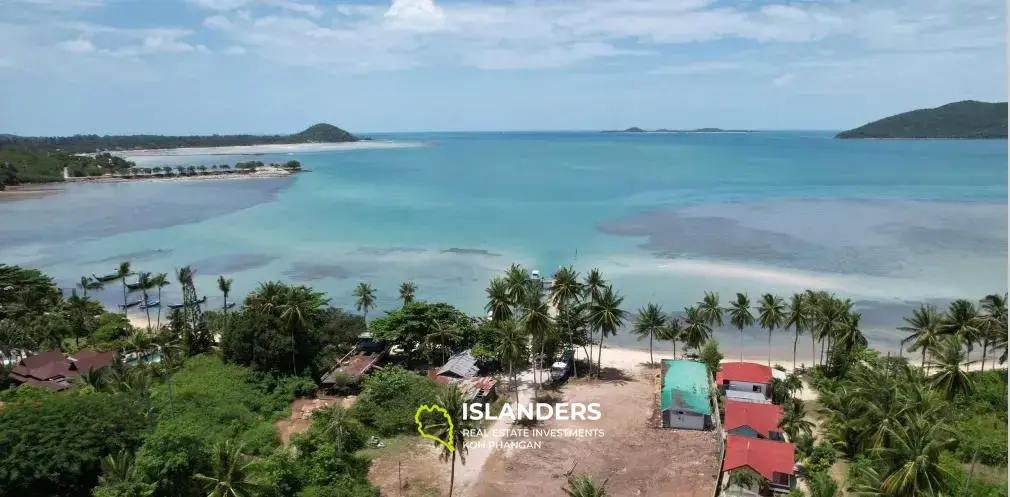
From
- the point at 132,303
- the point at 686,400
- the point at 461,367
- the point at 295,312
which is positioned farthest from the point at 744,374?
the point at 132,303

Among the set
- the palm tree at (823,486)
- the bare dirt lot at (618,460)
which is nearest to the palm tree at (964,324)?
the palm tree at (823,486)

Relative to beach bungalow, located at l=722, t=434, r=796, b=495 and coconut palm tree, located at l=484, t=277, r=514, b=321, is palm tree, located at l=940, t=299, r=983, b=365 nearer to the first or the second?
beach bungalow, located at l=722, t=434, r=796, b=495

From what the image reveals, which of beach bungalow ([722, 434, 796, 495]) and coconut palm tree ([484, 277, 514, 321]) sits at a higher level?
coconut palm tree ([484, 277, 514, 321])

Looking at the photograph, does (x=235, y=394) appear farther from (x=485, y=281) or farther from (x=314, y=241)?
(x=314, y=241)

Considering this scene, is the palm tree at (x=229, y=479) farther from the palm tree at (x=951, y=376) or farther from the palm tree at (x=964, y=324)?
the palm tree at (x=964, y=324)

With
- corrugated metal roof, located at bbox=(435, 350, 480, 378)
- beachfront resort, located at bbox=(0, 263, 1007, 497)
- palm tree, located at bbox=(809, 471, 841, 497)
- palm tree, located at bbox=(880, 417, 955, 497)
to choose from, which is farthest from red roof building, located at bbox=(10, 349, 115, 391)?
palm tree, located at bbox=(880, 417, 955, 497)

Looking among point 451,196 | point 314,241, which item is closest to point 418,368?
point 314,241

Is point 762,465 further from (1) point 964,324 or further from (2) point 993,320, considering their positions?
(2) point 993,320
